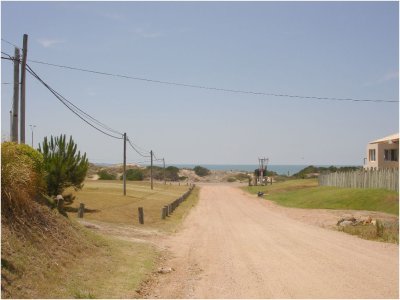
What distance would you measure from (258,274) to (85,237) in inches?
208

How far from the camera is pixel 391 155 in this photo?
186 ft

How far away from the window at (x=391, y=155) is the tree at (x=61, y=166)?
121 ft

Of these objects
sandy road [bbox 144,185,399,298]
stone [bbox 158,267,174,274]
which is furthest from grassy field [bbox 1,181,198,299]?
sandy road [bbox 144,185,399,298]

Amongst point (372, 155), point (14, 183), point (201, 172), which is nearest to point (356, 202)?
point (372, 155)

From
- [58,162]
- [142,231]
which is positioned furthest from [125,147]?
[142,231]

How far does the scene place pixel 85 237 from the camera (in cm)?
1474

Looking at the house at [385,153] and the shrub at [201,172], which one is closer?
the house at [385,153]

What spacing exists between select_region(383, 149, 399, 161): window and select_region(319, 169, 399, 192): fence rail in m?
6.94

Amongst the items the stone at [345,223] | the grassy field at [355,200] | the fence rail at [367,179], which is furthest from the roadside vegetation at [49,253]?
Result: the fence rail at [367,179]

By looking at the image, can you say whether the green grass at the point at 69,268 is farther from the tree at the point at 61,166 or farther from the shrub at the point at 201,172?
the shrub at the point at 201,172

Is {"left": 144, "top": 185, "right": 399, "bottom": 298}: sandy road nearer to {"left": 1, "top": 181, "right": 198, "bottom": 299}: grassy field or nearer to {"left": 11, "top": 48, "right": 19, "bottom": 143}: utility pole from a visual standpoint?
{"left": 1, "top": 181, "right": 198, "bottom": 299}: grassy field

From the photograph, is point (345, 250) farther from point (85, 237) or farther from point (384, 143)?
point (384, 143)

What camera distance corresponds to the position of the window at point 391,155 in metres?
55.9

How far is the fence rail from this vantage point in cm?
3706
